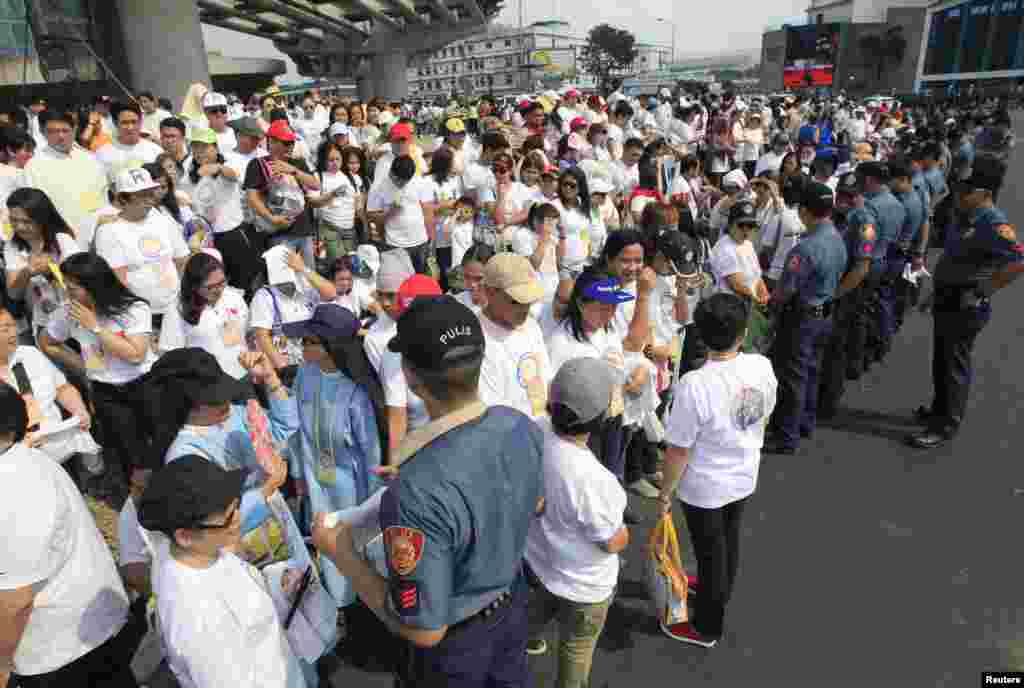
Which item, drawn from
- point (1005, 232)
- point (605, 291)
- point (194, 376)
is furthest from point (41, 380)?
point (1005, 232)

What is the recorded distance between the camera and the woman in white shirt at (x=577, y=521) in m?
2.13

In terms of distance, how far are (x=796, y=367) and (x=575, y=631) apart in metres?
3.01

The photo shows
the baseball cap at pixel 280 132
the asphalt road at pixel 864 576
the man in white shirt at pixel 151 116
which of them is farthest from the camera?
the man in white shirt at pixel 151 116

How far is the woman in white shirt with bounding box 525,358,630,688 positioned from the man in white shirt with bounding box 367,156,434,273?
4.29m

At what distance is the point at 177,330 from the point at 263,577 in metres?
2.09

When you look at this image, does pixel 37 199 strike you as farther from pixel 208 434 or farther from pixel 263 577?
pixel 263 577

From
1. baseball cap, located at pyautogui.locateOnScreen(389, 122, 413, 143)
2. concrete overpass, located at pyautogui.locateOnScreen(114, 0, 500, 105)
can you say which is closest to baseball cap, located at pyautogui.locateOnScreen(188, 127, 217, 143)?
baseball cap, located at pyautogui.locateOnScreen(389, 122, 413, 143)

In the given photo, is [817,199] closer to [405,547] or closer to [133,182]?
[405,547]

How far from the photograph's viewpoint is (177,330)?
357cm

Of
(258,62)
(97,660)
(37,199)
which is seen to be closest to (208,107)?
(37,199)

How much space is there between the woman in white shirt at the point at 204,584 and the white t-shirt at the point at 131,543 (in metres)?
0.54

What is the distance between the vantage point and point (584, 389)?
210cm

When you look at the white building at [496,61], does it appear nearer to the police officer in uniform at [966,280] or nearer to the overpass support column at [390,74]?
the overpass support column at [390,74]

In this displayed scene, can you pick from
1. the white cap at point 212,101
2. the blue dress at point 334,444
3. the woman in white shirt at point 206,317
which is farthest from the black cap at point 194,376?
the white cap at point 212,101
